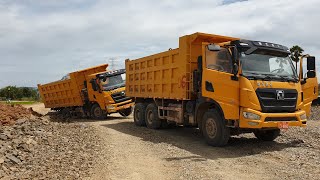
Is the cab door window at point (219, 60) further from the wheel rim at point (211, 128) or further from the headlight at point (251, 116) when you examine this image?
the wheel rim at point (211, 128)

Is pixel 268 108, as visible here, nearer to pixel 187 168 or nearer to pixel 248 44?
pixel 248 44

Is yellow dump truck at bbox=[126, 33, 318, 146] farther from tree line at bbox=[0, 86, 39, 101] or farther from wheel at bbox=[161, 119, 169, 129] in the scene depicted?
tree line at bbox=[0, 86, 39, 101]

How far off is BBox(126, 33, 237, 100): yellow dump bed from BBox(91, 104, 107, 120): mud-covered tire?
13.2ft

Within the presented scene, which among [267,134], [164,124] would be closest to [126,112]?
[164,124]

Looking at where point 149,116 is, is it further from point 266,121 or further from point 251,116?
point 266,121

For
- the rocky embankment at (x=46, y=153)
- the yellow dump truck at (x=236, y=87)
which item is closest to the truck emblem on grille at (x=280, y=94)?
the yellow dump truck at (x=236, y=87)

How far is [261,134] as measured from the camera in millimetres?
10477

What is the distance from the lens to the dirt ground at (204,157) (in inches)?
266

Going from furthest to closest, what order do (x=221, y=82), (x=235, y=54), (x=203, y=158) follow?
(x=221, y=82) → (x=235, y=54) → (x=203, y=158)

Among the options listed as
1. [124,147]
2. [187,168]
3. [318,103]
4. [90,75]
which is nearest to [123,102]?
[90,75]

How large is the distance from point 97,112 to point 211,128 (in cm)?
1048

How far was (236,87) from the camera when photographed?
8594mm

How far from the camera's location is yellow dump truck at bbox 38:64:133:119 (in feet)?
58.8

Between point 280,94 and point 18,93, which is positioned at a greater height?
point 18,93
